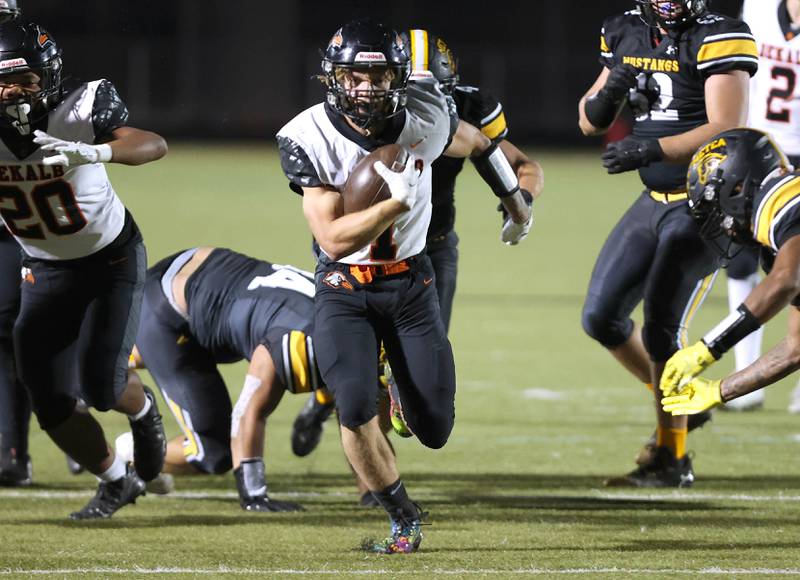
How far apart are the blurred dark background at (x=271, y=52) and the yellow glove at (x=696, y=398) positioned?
71.8ft

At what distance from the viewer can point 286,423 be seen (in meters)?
6.84

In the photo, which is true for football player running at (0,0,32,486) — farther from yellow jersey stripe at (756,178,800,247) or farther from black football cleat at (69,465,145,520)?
yellow jersey stripe at (756,178,800,247)

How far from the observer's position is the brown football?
4258mm

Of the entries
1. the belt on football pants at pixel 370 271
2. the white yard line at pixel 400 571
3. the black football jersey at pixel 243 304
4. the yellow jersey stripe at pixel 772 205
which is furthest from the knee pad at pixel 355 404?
the yellow jersey stripe at pixel 772 205

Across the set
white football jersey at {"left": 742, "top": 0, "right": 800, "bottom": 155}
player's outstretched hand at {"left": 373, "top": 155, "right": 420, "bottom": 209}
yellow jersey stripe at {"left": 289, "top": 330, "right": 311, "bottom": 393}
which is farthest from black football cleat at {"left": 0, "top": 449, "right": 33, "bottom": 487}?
white football jersey at {"left": 742, "top": 0, "right": 800, "bottom": 155}

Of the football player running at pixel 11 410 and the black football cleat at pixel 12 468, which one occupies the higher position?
the football player running at pixel 11 410

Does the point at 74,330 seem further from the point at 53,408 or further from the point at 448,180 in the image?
the point at 448,180

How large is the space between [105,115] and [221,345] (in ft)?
3.96

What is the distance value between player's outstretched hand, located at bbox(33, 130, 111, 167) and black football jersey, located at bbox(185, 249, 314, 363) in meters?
1.08

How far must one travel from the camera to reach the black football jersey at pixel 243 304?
5.32 m

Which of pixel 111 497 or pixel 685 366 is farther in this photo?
pixel 111 497

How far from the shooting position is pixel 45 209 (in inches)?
187

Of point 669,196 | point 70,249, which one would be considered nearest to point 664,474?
point 669,196

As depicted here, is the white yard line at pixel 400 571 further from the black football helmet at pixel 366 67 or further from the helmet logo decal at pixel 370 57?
the helmet logo decal at pixel 370 57
